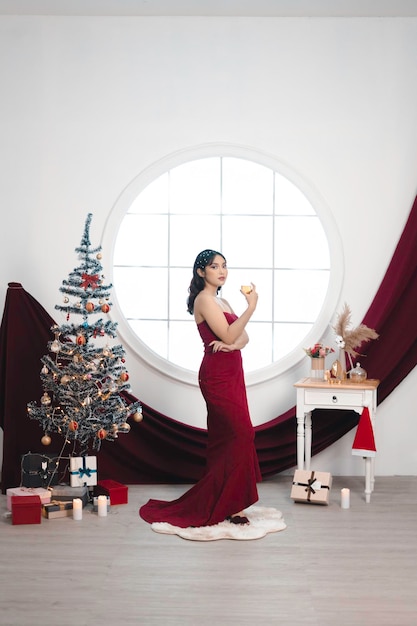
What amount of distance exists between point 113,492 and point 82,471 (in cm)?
24

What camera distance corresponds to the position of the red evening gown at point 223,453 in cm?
430

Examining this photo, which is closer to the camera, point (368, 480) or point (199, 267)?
point (199, 267)

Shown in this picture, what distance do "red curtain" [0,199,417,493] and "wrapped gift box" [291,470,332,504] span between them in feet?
1.96

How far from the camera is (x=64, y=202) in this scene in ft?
18.0

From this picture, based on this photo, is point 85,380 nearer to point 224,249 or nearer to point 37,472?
point 37,472

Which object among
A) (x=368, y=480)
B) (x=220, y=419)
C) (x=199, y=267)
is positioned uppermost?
(x=199, y=267)

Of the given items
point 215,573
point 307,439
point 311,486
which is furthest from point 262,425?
point 215,573

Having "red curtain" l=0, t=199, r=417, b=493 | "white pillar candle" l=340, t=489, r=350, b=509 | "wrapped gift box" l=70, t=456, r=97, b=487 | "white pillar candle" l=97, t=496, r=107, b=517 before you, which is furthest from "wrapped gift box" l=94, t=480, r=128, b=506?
"white pillar candle" l=340, t=489, r=350, b=509

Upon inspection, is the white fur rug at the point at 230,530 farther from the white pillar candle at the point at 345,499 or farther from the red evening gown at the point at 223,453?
the white pillar candle at the point at 345,499

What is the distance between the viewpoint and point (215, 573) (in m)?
3.55

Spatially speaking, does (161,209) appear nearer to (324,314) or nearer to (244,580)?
(324,314)

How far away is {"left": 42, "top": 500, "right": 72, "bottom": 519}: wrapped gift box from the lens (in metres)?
4.51

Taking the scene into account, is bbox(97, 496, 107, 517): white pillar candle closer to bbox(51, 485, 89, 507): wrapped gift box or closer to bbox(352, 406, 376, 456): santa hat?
bbox(51, 485, 89, 507): wrapped gift box

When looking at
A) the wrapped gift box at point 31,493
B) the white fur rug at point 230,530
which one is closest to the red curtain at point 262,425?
the wrapped gift box at point 31,493
